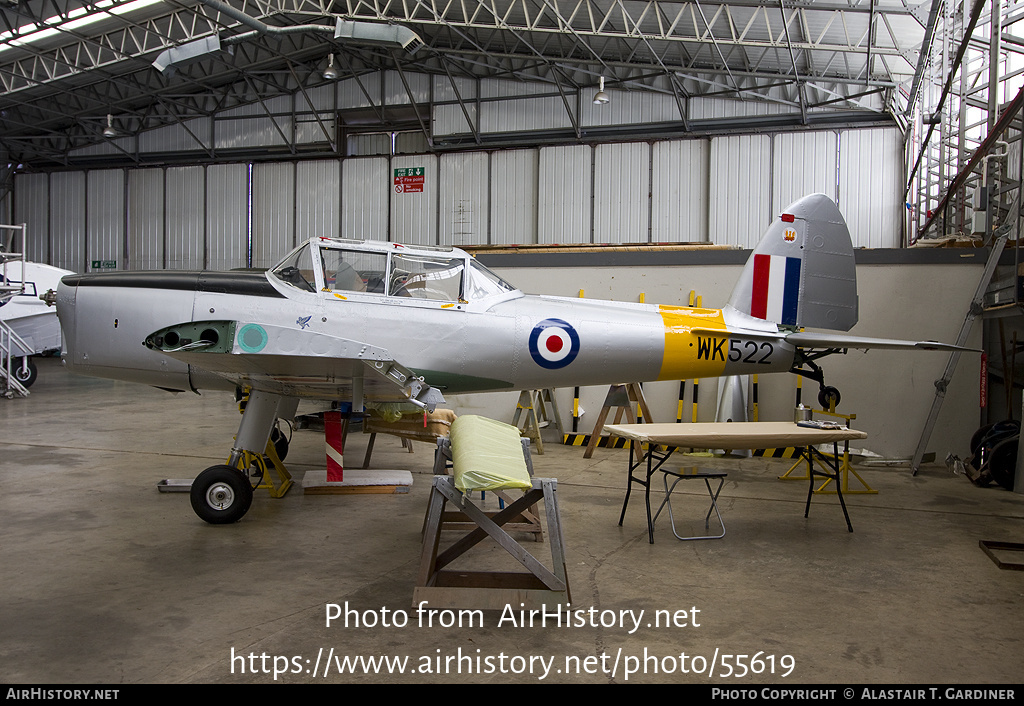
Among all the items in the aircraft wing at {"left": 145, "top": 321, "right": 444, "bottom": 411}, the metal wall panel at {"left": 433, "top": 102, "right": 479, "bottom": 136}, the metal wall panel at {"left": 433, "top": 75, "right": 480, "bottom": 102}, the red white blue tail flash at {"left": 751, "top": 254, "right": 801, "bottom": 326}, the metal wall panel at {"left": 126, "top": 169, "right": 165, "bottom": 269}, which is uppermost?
the metal wall panel at {"left": 433, "top": 75, "right": 480, "bottom": 102}

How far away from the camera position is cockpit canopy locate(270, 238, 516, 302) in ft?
19.0

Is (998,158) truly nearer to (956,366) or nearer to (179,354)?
(956,366)

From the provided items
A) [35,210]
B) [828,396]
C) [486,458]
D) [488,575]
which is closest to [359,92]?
[35,210]

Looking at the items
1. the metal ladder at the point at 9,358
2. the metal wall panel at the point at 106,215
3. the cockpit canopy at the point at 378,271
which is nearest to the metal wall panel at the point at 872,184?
the cockpit canopy at the point at 378,271

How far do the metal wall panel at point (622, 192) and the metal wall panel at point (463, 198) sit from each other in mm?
3352

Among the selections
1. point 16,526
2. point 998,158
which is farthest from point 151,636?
point 998,158

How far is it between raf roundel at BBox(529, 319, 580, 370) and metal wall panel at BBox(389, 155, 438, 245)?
1502 cm

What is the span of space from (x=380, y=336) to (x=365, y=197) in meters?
16.7

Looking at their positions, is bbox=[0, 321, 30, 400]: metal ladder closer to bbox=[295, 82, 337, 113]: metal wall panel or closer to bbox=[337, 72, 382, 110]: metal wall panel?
bbox=[295, 82, 337, 113]: metal wall panel

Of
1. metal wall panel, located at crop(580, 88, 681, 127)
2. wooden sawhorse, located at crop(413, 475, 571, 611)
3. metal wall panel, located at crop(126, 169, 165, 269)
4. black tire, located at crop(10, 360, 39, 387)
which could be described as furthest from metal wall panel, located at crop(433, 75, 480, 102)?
wooden sawhorse, located at crop(413, 475, 571, 611)

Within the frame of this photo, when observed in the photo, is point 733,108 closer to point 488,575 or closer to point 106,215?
point 488,575

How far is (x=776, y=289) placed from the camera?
6.89 meters

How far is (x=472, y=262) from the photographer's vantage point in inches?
245

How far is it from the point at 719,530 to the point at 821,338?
223cm
